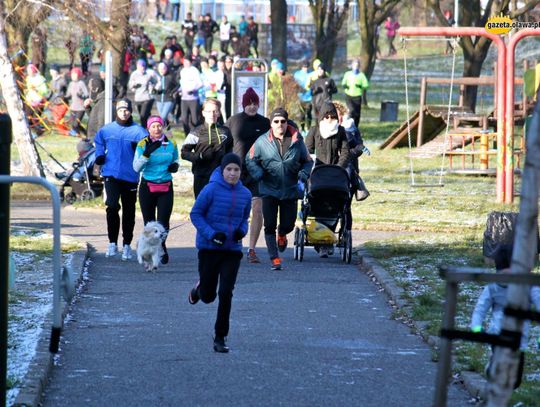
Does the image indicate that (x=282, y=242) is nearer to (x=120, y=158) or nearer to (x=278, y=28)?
(x=120, y=158)

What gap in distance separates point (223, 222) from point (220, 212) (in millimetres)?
75

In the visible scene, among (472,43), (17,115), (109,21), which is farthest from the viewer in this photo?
(472,43)

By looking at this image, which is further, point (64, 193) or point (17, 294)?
point (64, 193)

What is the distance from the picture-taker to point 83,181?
69.2 ft

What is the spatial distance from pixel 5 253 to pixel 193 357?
2.87 meters

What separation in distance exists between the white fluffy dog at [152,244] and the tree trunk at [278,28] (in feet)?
94.4

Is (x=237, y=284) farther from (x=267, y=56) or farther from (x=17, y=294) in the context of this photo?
(x=267, y=56)

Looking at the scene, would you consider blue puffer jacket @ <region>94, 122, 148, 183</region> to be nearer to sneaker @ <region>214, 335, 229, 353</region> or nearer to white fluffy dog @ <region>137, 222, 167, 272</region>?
white fluffy dog @ <region>137, 222, 167, 272</region>

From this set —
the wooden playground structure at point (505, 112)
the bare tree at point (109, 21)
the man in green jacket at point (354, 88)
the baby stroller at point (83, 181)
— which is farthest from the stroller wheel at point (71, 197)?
the man in green jacket at point (354, 88)

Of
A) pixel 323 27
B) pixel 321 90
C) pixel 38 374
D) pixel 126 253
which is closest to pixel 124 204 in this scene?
pixel 126 253

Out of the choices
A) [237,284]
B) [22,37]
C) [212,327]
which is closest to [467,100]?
[22,37]

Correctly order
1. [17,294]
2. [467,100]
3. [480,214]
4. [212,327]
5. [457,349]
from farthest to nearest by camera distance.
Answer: [467,100]
[480,214]
[17,294]
[212,327]
[457,349]

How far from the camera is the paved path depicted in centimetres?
824

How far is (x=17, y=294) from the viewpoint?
11672 mm
